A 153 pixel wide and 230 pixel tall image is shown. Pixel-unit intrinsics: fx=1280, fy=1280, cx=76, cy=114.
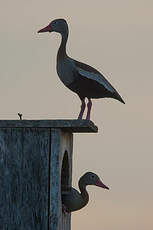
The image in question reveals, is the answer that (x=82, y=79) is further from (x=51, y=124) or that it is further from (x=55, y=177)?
(x=55, y=177)

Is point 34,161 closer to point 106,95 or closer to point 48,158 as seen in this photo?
point 48,158

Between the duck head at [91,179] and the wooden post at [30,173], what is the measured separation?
0.69m

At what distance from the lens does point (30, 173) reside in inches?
477

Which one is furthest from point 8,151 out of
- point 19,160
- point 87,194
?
point 87,194

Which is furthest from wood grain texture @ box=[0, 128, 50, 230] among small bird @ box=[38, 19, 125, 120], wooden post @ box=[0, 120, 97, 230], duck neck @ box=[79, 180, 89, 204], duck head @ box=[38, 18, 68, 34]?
duck head @ box=[38, 18, 68, 34]

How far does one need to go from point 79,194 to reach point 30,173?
80 centimetres

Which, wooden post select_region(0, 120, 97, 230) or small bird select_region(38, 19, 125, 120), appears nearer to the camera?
wooden post select_region(0, 120, 97, 230)

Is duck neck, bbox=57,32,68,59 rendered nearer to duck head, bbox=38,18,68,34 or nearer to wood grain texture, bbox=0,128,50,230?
duck head, bbox=38,18,68,34

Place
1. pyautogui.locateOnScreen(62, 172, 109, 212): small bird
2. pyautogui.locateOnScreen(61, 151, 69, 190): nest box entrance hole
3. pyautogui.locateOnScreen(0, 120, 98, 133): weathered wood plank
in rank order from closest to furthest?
pyautogui.locateOnScreen(0, 120, 98, 133): weathered wood plank → pyautogui.locateOnScreen(62, 172, 109, 212): small bird → pyautogui.locateOnScreen(61, 151, 69, 190): nest box entrance hole

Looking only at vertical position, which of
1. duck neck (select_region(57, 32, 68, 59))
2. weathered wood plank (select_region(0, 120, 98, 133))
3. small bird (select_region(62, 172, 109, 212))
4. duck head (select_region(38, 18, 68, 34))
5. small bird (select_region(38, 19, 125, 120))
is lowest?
small bird (select_region(62, 172, 109, 212))

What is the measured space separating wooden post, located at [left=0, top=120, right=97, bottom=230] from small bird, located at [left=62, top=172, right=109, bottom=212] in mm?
534

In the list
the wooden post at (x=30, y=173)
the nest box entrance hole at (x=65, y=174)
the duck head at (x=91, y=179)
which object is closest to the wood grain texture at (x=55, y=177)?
the wooden post at (x=30, y=173)

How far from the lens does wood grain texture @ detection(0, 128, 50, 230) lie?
1211 centimetres

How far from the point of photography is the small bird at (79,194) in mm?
12664
